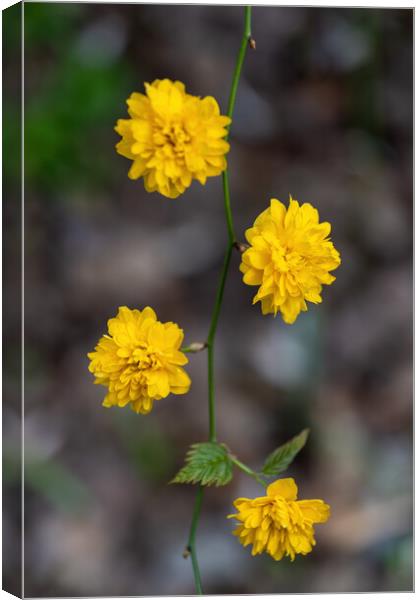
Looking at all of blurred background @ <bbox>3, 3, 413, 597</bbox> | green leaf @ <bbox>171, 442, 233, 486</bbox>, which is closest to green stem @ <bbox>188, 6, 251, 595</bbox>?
green leaf @ <bbox>171, 442, 233, 486</bbox>

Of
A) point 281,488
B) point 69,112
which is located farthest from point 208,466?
point 69,112

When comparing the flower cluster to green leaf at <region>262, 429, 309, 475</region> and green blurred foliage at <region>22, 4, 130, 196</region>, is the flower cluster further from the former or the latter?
green blurred foliage at <region>22, 4, 130, 196</region>

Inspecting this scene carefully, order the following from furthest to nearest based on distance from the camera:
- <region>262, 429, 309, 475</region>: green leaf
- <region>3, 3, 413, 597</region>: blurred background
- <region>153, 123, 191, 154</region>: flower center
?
<region>3, 3, 413, 597</region>: blurred background, <region>262, 429, 309, 475</region>: green leaf, <region>153, 123, 191, 154</region>: flower center

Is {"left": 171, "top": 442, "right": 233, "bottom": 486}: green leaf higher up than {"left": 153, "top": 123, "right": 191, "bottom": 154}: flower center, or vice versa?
{"left": 153, "top": 123, "right": 191, "bottom": 154}: flower center

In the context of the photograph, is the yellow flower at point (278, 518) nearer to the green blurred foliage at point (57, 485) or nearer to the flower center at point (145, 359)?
the flower center at point (145, 359)

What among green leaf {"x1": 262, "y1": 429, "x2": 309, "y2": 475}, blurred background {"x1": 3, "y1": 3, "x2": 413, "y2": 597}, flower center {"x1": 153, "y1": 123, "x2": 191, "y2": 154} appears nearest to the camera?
flower center {"x1": 153, "y1": 123, "x2": 191, "y2": 154}

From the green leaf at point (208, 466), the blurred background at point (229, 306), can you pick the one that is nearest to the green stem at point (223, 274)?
the green leaf at point (208, 466)
